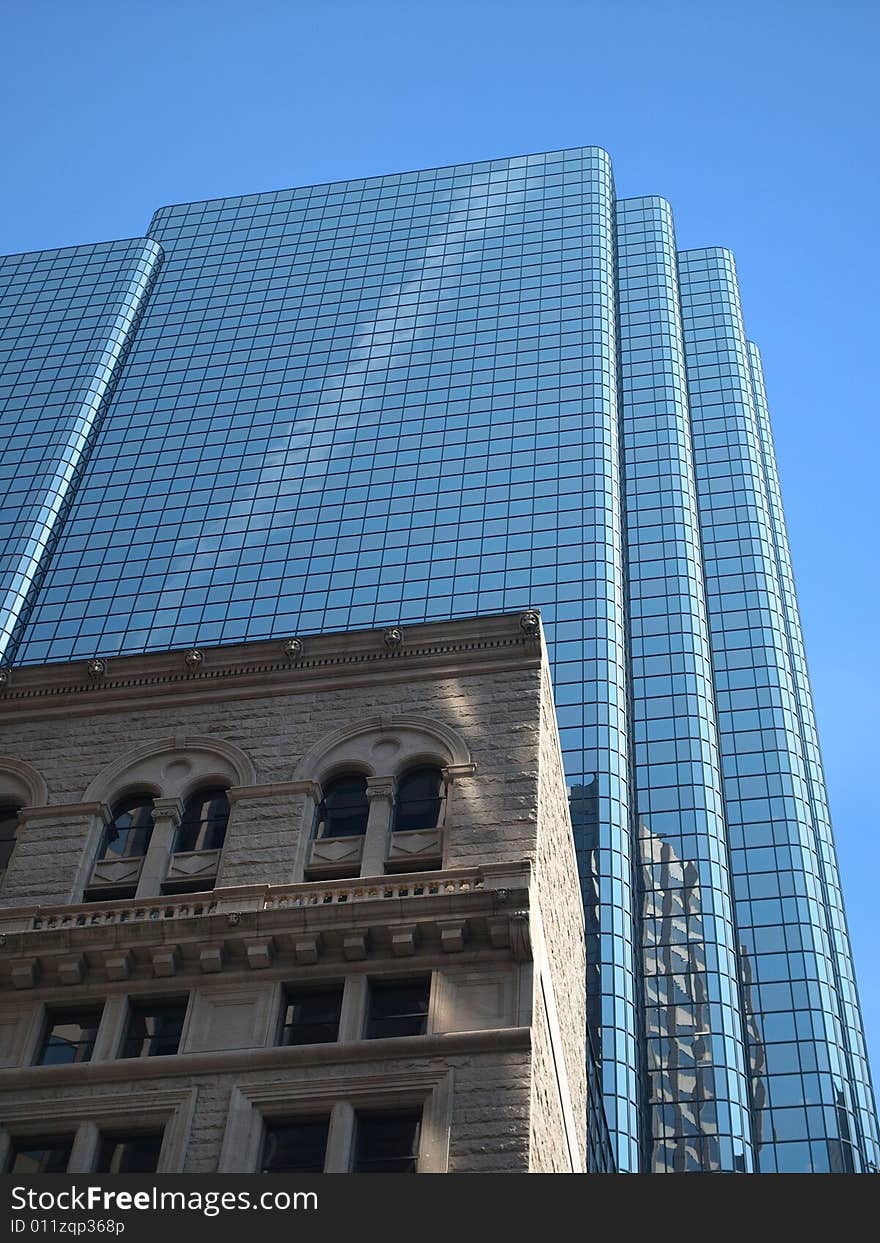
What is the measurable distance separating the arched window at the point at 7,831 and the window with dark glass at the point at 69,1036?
15.2 ft

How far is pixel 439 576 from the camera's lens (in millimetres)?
111812

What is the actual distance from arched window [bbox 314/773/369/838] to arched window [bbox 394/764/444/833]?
76 cm

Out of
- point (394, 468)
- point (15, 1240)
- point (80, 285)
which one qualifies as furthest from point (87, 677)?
point (80, 285)

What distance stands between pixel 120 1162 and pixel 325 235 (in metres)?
143

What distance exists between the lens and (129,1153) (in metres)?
27.6

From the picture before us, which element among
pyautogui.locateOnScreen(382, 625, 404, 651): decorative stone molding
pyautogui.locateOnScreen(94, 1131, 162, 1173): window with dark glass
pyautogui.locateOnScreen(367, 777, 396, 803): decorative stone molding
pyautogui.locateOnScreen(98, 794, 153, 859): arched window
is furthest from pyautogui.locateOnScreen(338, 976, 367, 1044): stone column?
pyautogui.locateOnScreen(382, 625, 404, 651): decorative stone molding

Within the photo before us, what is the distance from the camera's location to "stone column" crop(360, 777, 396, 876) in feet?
104

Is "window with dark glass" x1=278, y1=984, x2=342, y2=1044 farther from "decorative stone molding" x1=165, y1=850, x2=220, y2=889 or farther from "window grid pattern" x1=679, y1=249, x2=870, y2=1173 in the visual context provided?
"window grid pattern" x1=679, y1=249, x2=870, y2=1173

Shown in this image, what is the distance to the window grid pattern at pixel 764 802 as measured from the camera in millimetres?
90062

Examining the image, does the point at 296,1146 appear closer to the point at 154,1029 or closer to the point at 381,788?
the point at 154,1029

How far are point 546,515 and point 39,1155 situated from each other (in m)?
91.4

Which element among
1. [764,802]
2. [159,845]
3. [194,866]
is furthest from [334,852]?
[764,802]

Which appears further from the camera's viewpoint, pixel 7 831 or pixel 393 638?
pixel 393 638

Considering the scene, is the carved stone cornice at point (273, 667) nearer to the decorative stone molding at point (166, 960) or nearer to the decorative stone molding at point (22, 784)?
the decorative stone molding at point (22, 784)
